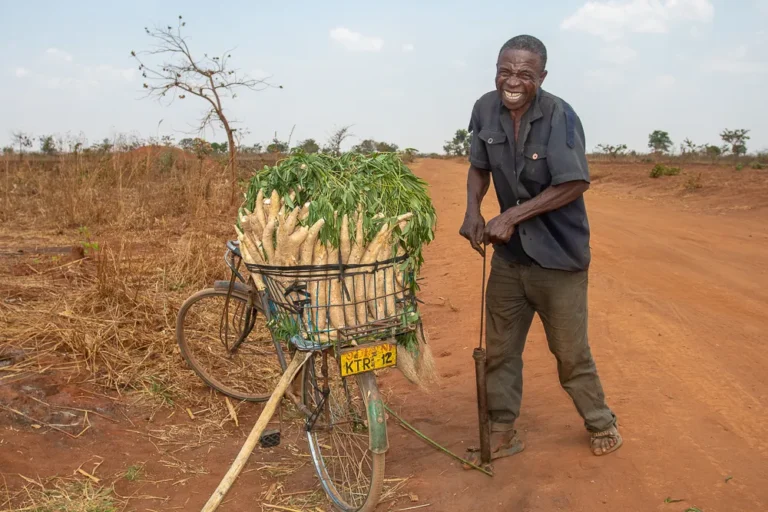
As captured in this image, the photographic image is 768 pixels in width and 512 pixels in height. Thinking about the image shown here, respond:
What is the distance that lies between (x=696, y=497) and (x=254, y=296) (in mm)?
2464

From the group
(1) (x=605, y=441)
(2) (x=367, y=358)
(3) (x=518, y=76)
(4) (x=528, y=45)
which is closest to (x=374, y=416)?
(2) (x=367, y=358)

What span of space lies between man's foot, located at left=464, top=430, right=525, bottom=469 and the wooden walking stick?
101 centimetres

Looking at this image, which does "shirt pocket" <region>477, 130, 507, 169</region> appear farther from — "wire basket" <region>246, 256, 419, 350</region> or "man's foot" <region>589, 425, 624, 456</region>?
"man's foot" <region>589, 425, 624, 456</region>

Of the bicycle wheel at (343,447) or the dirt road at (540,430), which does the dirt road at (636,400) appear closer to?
the dirt road at (540,430)

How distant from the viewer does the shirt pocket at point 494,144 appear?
316cm

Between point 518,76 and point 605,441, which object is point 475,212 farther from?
point 605,441

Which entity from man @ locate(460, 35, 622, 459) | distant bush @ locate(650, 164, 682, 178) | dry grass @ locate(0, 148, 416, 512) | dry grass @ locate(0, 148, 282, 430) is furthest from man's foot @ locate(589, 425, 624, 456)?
distant bush @ locate(650, 164, 682, 178)

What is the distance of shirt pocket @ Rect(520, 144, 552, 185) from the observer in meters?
3.03

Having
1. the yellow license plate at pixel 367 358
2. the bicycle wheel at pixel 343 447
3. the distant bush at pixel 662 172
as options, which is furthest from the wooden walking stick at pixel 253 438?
the distant bush at pixel 662 172

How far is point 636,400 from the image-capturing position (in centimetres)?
390

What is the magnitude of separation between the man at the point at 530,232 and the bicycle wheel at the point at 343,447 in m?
0.70

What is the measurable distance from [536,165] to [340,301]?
108 centimetres

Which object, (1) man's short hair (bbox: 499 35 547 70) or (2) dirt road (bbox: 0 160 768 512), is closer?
(1) man's short hair (bbox: 499 35 547 70)

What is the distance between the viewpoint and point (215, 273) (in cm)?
657
